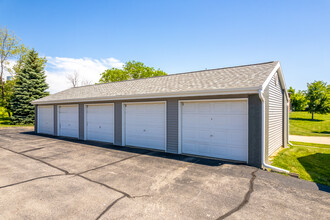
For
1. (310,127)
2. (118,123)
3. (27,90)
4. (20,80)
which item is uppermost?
(20,80)

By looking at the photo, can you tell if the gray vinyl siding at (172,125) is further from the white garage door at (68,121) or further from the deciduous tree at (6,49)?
the deciduous tree at (6,49)

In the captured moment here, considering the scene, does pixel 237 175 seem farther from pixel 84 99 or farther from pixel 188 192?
pixel 84 99

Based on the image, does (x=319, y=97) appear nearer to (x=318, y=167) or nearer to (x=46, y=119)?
(x=318, y=167)

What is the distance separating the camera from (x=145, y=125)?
28.0ft

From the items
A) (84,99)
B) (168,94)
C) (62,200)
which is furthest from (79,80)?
(62,200)

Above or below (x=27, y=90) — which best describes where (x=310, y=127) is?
below

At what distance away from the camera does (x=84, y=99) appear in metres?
10.7

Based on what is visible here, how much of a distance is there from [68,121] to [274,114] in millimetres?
12545

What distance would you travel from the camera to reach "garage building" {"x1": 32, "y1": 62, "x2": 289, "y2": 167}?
592cm

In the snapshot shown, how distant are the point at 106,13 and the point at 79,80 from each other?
3592 centimetres

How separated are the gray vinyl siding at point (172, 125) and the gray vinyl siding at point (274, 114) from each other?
139 inches

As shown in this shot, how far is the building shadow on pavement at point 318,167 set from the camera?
186 inches

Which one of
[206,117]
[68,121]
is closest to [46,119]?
[68,121]

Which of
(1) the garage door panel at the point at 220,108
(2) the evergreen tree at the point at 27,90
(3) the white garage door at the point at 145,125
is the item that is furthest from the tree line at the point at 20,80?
(1) the garage door panel at the point at 220,108
